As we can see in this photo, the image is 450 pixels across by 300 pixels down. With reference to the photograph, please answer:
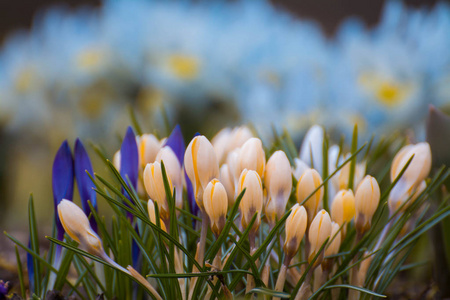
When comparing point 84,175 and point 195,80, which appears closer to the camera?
point 84,175

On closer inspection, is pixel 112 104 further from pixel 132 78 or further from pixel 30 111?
pixel 30 111

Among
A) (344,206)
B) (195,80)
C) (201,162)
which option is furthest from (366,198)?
(195,80)

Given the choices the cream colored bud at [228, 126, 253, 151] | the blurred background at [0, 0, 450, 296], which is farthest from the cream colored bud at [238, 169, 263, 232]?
the blurred background at [0, 0, 450, 296]

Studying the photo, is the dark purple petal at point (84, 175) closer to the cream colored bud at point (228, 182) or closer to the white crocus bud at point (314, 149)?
the cream colored bud at point (228, 182)

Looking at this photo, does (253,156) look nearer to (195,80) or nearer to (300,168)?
(300,168)

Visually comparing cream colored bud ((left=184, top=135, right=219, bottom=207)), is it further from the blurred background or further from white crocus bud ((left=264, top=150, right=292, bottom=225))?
the blurred background
